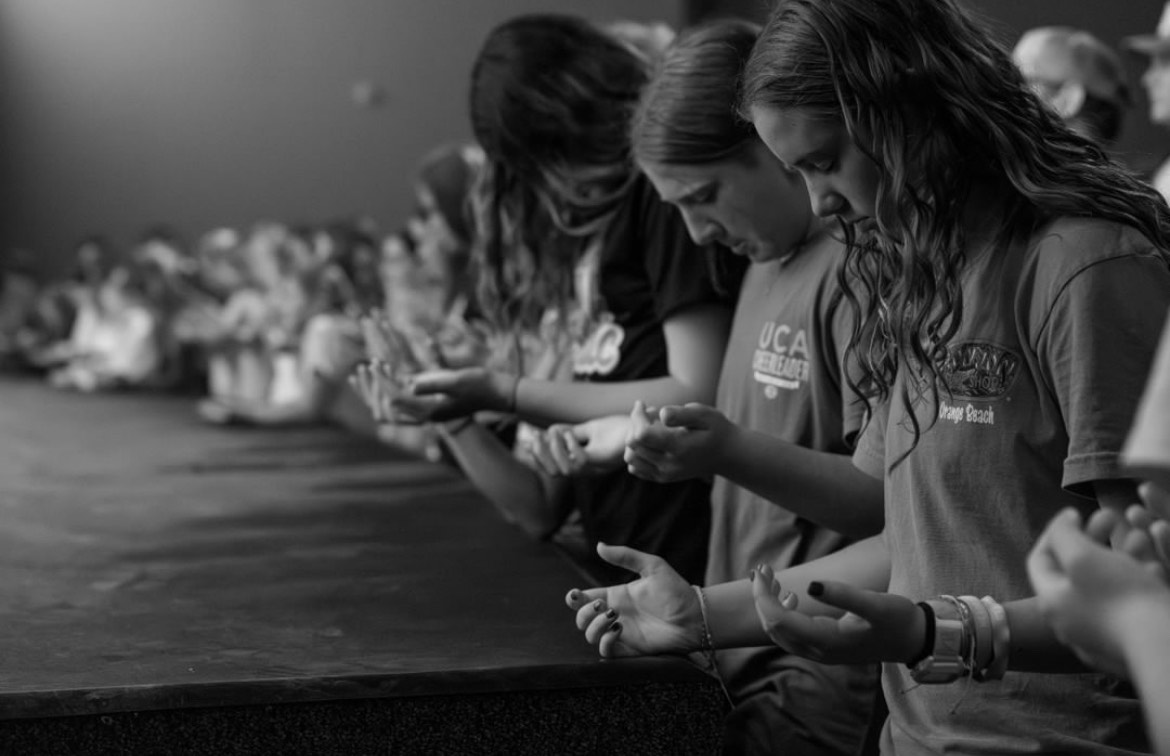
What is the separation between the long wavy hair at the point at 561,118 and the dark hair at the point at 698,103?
0.27m

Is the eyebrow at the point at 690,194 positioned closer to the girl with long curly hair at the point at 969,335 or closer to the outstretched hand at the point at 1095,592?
the girl with long curly hair at the point at 969,335

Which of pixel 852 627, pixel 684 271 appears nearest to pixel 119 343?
pixel 684 271

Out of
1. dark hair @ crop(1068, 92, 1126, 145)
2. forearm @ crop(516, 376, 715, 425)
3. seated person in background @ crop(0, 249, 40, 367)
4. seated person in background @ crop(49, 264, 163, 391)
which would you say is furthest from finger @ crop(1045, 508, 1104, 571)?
seated person in background @ crop(0, 249, 40, 367)

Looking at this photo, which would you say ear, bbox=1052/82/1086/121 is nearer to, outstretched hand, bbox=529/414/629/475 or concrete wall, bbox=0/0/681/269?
outstretched hand, bbox=529/414/629/475

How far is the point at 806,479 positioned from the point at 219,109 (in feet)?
30.7

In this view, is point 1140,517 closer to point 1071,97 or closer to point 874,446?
point 874,446

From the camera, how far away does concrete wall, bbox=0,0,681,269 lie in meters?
10.1

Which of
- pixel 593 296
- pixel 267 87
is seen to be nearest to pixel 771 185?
pixel 593 296

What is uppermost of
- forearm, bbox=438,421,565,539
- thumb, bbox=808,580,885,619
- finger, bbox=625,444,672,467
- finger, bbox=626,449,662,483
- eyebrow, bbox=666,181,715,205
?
eyebrow, bbox=666,181,715,205

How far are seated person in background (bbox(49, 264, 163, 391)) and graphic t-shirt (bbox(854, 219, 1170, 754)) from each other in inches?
230

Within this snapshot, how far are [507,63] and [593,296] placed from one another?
0.40 metres

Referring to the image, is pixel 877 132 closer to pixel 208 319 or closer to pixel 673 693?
pixel 673 693

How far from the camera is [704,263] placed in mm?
2096

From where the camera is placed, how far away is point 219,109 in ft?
33.8
